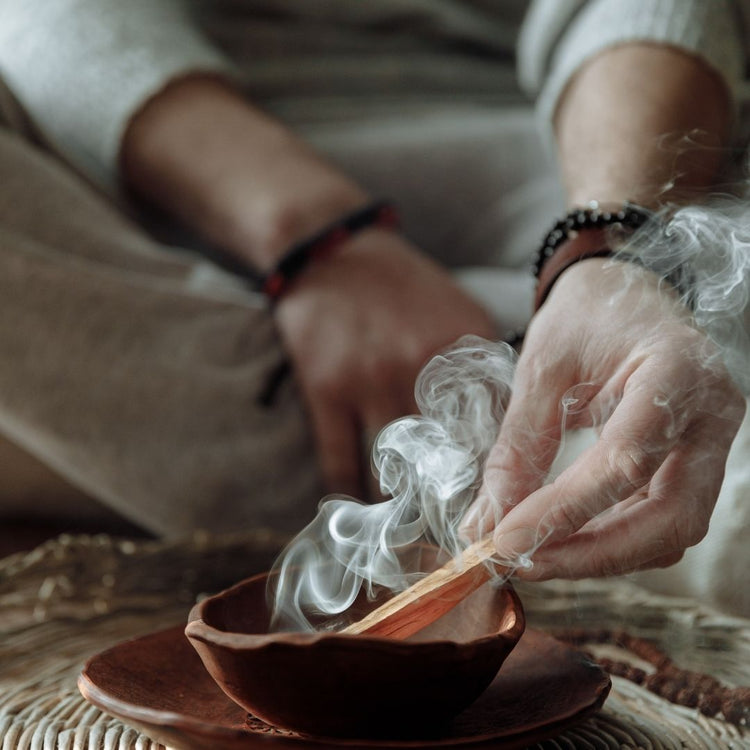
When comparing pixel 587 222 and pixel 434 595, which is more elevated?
pixel 587 222

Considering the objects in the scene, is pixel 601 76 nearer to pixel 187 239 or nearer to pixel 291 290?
pixel 291 290

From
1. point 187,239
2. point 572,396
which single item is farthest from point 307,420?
point 572,396

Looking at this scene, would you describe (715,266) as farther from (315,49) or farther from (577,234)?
(315,49)

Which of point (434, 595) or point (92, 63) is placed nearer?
point (434, 595)

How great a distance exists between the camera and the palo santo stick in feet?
1.45

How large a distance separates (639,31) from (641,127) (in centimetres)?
15

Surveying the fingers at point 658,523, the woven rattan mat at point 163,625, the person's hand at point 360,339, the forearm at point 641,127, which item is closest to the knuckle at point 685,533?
the fingers at point 658,523

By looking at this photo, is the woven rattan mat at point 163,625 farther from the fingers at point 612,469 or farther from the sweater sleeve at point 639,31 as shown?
the sweater sleeve at point 639,31

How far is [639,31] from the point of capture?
76 centimetres

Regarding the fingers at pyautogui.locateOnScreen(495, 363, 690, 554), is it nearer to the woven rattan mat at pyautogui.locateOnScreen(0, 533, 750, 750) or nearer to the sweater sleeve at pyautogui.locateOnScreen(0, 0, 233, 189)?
the woven rattan mat at pyautogui.locateOnScreen(0, 533, 750, 750)

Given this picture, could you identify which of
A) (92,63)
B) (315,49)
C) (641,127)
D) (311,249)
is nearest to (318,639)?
(641,127)

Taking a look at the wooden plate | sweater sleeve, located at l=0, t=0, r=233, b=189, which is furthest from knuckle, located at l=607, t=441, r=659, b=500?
sweater sleeve, located at l=0, t=0, r=233, b=189

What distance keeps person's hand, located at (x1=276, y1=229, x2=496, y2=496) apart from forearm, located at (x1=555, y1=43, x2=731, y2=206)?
7.3 inches

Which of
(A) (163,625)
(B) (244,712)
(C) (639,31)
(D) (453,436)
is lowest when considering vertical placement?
(A) (163,625)
